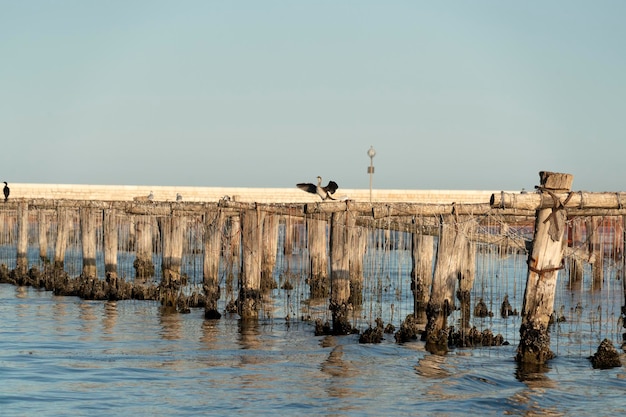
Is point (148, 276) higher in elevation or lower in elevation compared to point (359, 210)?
lower

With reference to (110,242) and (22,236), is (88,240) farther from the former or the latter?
(22,236)

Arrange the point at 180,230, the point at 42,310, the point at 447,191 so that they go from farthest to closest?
the point at 447,191 < the point at 180,230 < the point at 42,310

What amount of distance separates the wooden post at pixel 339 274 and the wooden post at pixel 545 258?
18.5ft

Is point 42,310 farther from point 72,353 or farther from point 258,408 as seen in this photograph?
point 258,408

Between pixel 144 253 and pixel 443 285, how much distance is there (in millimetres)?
22472

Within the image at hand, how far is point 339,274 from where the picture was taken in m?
21.2

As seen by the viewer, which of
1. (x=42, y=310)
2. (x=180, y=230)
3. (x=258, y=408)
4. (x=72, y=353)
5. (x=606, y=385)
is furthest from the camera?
(x=180, y=230)

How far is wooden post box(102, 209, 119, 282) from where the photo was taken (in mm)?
30156

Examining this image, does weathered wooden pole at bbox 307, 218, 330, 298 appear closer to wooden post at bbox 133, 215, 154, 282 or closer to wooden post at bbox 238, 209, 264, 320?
wooden post at bbox 238, 209, 264, 320

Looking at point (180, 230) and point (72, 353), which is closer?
point (72, 353)

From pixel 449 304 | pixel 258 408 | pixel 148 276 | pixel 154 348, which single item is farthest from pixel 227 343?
pixel 148 276

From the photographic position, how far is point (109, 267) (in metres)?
30.2

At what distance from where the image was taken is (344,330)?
21156 mm

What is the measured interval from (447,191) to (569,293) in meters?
26.5
